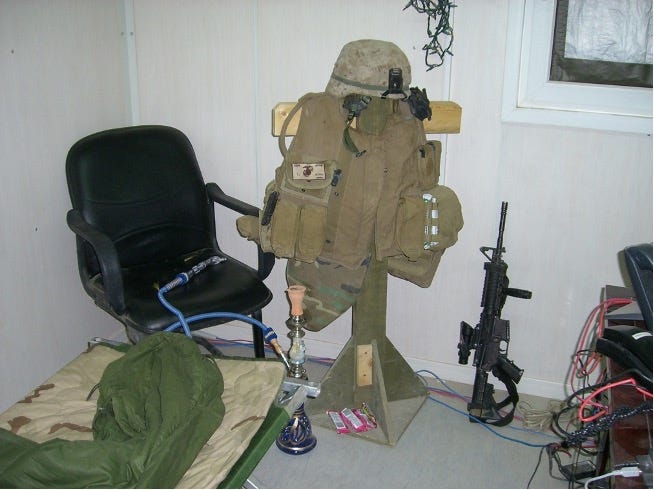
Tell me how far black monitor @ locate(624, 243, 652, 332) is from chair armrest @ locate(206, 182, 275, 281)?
1.37 m

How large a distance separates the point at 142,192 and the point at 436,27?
1270 millimetres

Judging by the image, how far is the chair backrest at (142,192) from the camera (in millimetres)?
2355

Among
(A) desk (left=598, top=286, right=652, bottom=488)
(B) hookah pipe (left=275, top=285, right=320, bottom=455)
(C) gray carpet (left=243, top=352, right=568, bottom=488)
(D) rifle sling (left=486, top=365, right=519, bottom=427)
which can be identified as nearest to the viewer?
(A) desk (left=598, top=286, right=652, bottom=488)

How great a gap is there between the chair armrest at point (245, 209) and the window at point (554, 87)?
103cm

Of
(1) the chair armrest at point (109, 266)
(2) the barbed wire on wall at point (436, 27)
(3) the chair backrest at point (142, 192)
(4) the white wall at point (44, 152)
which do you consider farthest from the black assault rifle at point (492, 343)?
(4) the white wall at point (44, 152)

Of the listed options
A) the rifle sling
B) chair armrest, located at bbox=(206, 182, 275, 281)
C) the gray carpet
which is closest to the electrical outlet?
the gray carpet

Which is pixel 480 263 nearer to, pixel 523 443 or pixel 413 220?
pixel 413 220

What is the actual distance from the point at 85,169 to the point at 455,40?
144 centimetres

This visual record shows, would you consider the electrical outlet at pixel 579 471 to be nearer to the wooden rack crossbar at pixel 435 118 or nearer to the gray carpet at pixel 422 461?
the gray carpet at pixel 422 461

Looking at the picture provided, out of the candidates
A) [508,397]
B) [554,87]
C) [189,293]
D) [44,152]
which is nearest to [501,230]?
[554,87]

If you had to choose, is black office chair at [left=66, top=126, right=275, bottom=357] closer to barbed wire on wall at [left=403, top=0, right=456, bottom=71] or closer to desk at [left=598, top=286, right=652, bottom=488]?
barbed wire on wall at [left=403, top=0, right=456, bottom=71]

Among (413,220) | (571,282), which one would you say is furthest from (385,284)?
(571,282)

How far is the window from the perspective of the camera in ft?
7.32

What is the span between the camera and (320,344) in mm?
2926
